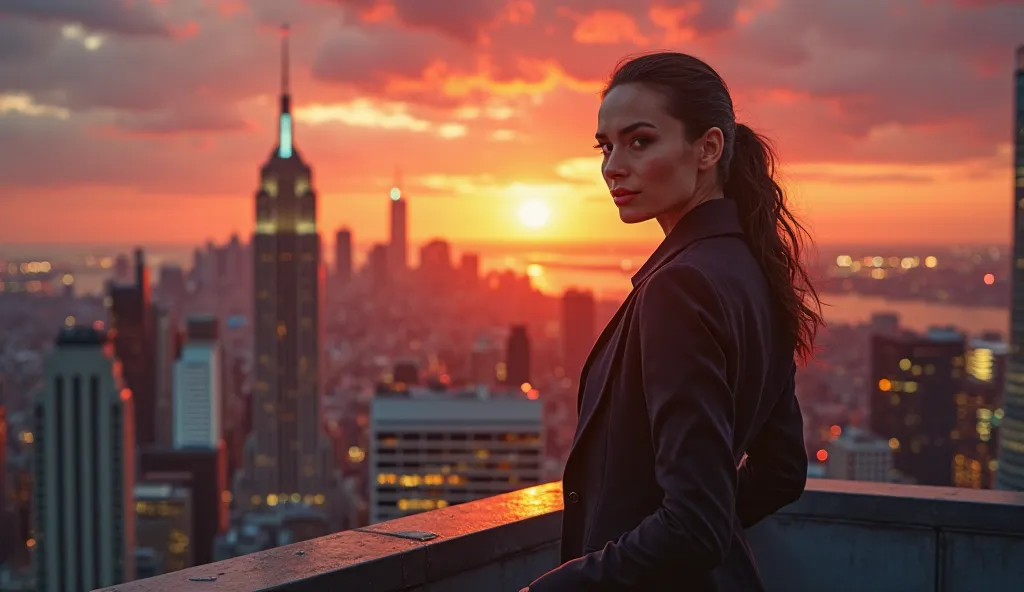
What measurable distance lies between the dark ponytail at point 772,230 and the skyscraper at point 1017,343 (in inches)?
1402

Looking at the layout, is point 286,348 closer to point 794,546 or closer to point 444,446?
point 444,446

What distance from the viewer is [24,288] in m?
73.4

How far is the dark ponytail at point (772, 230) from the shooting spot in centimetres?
161

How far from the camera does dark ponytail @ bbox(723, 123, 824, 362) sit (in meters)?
1.61

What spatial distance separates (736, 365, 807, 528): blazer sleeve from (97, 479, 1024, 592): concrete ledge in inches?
28.4

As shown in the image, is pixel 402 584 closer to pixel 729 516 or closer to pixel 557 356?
pixel 729 516

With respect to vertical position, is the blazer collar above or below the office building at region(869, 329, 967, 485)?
above

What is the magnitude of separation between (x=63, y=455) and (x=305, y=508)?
1850 centimetres

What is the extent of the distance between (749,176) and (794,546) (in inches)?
62.9

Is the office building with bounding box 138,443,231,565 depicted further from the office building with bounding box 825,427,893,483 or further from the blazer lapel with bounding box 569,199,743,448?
the blazer lapel with bounding box 569,199,743,448

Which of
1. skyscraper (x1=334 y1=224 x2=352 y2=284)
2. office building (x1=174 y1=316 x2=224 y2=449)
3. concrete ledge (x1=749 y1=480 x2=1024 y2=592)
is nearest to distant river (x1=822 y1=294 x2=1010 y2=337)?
office building (x1=174 y1=316 x2=224 y2=449)

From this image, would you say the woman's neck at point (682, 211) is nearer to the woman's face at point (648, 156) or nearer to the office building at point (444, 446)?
the woman's face at point (648, 156)

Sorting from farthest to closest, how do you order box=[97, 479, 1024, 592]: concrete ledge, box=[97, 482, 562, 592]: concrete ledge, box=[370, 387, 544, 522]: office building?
1. box=[370, 387, 544, 522]: office building
2. box=[97, 479, 1024, 592]: concrete ledge
3. box=[97, 482, 562, 592]: concrete ledge

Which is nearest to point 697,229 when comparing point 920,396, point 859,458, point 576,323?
point 859,458
